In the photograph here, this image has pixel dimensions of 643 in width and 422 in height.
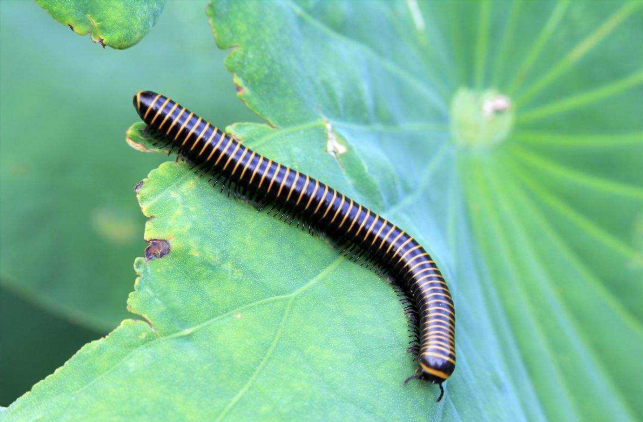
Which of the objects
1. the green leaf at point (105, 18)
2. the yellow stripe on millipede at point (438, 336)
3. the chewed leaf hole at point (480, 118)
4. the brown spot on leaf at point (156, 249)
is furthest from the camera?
the chewed leaf hole at point (480, 118)

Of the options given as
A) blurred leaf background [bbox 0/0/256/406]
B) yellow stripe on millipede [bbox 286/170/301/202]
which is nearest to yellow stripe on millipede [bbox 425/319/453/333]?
yellow stripe on millipede [bbox 286/170/301/202]

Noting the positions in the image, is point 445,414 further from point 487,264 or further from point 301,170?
point 301,170

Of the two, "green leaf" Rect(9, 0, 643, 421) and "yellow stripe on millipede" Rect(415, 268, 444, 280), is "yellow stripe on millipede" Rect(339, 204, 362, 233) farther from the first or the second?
"yellow stripe on millipede" Rect(415, 268, 444, 280)

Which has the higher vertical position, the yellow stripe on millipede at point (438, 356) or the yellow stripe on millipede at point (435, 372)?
the yellow stripe on millipede at point (438, 356)

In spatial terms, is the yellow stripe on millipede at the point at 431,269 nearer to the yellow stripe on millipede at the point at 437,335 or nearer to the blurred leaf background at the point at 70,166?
the yellow stripe on millipede at the point at 437,335

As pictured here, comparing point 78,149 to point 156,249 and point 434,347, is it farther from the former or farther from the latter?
point 434,347

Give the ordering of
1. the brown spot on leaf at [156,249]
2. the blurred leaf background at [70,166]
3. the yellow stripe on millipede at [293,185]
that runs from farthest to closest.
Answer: the blurred leaf background at [70,166]
the yellow stripe on millipede at [293,185]
the brown spot on leaf at [156,249]

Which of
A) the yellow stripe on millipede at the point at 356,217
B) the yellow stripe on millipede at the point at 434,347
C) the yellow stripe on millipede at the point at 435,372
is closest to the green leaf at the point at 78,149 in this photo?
the yellow stripe on millipede at the point at 356,217

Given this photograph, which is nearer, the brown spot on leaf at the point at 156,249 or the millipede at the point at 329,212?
the brown spot on leaf at the point at 156,249

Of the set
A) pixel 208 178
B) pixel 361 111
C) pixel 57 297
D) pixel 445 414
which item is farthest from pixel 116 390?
pixel 361 111
